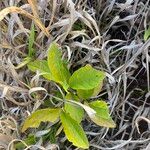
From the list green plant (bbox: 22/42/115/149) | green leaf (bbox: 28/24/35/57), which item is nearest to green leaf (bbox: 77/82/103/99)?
green plant (bbox: 22/42/115/149)

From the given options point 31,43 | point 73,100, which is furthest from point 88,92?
point 31,43

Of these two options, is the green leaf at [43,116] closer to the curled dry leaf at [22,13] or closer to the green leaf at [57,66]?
the green leaf at [57,66]

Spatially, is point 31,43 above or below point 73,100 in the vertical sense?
above

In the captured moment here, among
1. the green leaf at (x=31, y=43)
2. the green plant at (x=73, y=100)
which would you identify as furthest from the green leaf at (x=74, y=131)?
the green leaf at (x=31, y=43)

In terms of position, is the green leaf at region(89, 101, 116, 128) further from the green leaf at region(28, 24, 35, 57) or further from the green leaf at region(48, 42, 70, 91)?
the green leaf at region(28, 24, 35, 57)

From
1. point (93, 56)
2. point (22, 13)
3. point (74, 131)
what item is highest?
point (22, 13)

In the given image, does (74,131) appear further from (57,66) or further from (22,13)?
(22,13)
